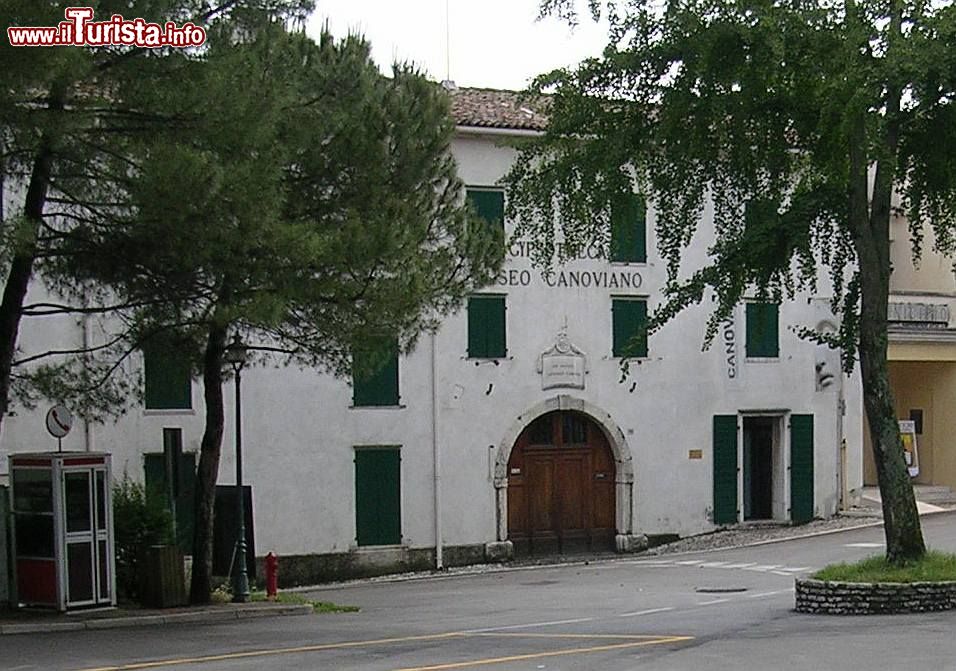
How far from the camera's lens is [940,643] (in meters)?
14.5

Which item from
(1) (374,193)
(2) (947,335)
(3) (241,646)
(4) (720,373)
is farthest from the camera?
(2) (947,335)

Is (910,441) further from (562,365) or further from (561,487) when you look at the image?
(562,365)

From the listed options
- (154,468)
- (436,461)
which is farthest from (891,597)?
(154,468)

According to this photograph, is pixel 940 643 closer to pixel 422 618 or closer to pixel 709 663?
pixel 709 663

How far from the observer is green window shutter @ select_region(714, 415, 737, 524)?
35375mm

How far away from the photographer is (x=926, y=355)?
39125 mm

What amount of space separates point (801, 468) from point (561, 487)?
590 cm

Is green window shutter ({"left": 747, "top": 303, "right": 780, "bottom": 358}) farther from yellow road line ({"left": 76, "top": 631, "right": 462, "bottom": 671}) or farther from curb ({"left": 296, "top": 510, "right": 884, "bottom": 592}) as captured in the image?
yellow road line ({"left": 76, "top": 631, "right": 462, "bottom": 671})

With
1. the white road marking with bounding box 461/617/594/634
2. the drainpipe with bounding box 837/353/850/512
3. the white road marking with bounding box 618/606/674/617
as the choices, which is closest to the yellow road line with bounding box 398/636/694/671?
the white road marking with bounding box 461/617/594/634

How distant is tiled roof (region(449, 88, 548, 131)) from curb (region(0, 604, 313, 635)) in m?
12.2

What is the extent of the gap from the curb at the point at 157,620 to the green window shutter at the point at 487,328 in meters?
10.7

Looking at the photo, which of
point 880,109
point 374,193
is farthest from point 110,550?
point 880,109

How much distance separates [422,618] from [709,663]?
7.35 meters

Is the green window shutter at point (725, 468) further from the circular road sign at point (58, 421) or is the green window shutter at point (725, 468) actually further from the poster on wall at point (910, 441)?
the circular road sign at point (58, 421)
